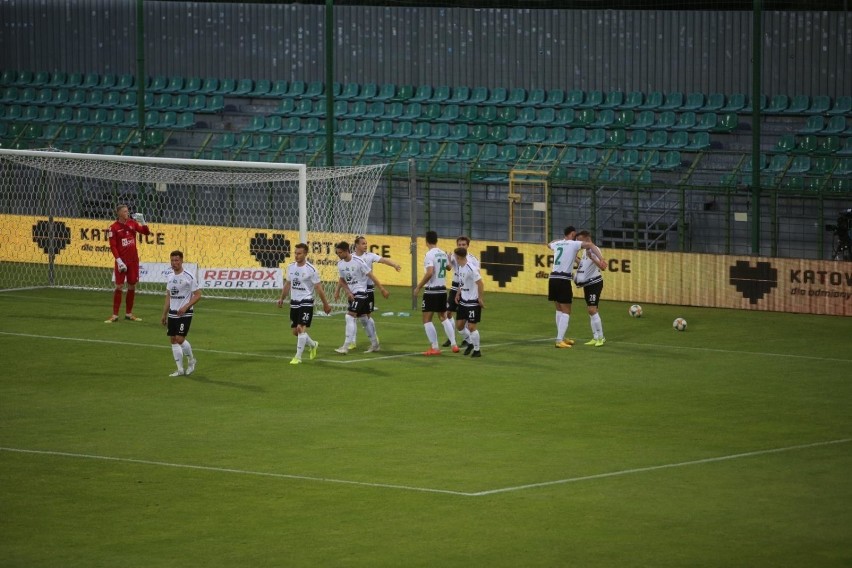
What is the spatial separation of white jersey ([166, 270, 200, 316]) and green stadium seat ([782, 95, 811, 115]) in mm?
18981

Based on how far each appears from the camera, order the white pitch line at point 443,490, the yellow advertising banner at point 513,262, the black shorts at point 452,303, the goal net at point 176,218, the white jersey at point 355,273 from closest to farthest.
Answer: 1. the white pitch line at point 443,490
2. the white jersey at point 355,273
3. the black shorts at point 452,303
4. the yellow advertising banner at point 513,262
5. the goal net at point 176,218

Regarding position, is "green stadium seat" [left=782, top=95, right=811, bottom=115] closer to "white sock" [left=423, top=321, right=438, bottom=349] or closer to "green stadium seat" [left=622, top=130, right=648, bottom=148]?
"green stadium seat" [left=622, top=130, right=648, bottom=148]

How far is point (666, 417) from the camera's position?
1930 centimetres

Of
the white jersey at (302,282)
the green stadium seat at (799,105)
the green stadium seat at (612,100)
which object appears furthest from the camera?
the green stadium seat at (612,100)

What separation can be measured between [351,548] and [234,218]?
23900 millimetres

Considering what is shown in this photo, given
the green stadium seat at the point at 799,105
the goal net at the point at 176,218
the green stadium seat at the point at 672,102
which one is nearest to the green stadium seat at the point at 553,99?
the green stadium seat at the point at 672,102

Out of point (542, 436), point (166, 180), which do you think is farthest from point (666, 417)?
point (166, 180)

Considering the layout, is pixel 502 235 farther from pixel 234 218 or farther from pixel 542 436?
pixel 542 436

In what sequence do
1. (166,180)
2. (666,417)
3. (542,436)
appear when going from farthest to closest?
(166,180) → (666,417) → (542,436)

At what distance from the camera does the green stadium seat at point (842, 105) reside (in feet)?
117

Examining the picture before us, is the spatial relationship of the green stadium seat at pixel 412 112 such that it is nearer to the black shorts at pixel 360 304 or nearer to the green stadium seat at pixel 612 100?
the green stadium seat at pixel 612 100

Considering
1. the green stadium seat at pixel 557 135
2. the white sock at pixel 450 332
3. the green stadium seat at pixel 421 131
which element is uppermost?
the green stadium seat at pixel 421 131

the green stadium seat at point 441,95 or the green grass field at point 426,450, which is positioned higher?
the green stadium seat at point 441,95

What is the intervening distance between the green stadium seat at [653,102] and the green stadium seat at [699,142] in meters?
1.62
